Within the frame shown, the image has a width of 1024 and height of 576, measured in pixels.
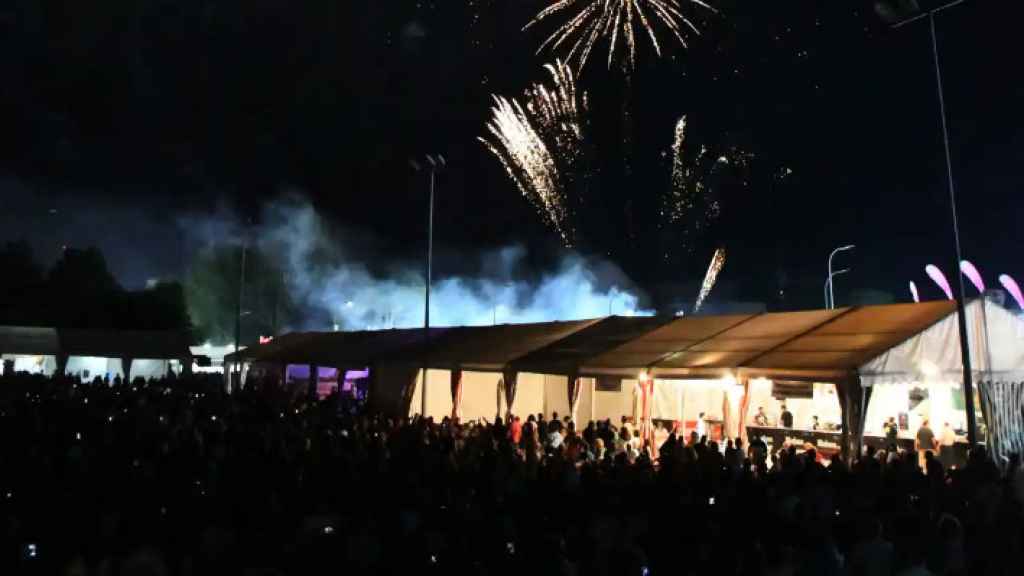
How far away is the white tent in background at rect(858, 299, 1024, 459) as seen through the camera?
12375 mm

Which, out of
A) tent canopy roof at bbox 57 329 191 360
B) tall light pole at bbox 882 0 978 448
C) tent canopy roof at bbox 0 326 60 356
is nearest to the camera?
tall light pole at bbox 882 0 978 448

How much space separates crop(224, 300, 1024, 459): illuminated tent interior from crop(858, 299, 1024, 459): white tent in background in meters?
0.04

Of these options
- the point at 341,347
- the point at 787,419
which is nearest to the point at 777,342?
the point at 787,419

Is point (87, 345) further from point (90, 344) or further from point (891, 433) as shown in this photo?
point (891, 433)

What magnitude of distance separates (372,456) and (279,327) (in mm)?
69223

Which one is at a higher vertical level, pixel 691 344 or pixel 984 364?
pixel 691 344

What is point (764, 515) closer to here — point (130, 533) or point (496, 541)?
point (496, 541)

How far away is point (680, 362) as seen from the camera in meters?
14.8

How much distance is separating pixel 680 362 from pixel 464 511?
8657 millimetres

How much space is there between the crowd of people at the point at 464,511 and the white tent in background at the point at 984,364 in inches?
110

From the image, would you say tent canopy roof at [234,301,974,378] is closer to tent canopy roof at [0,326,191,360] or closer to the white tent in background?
the white tent in background

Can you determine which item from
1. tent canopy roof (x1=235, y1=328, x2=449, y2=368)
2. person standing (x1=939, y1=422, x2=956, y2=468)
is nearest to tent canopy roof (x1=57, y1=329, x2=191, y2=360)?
tent canopy roof (x1=235, y1=328, x2=449, y2=368)

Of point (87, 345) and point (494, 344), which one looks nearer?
point (494, 344)

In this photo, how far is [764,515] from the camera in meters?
7.89
